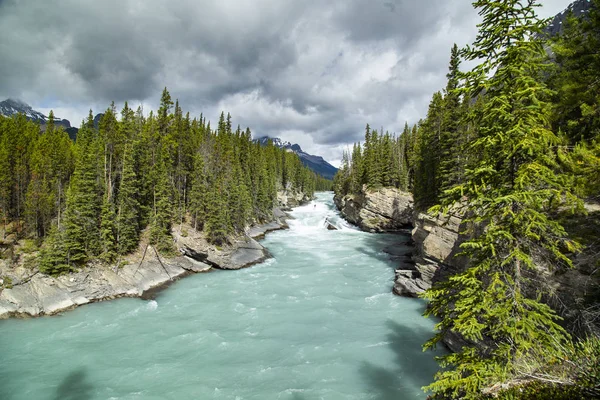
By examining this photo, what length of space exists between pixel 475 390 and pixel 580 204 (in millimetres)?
4848

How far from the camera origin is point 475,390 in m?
6.03

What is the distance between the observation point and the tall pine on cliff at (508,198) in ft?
21.2

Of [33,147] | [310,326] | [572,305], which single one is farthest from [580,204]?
[33,147]

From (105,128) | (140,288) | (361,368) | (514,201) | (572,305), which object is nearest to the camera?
(514,201)

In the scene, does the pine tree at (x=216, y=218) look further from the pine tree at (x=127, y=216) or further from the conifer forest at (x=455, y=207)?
the pine tree at (x=127, y=216)

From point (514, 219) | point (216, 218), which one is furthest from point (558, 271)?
point (216, 218)

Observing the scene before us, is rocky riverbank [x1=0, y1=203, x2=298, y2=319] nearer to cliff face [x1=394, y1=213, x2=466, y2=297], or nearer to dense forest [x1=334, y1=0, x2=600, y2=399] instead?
cliff face [x1=394, y1=213, x2=466, y2=297]

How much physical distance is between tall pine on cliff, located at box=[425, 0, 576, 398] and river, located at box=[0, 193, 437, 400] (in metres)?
8.00

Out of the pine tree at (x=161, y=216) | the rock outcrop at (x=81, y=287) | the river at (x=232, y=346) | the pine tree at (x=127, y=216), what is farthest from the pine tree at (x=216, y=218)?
the river at (x=232, y=346)

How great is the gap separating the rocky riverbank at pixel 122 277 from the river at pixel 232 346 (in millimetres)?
1480

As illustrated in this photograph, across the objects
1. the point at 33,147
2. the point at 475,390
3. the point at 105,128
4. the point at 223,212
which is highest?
the point at 105,128

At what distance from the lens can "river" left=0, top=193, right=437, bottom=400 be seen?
1351 centimetres

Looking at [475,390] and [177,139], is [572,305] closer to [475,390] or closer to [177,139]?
[475,390]

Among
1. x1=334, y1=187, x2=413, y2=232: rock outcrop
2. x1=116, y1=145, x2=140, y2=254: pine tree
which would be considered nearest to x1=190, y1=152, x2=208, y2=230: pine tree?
x1=116, y1=145, x2=140, y2=254: pine tree
